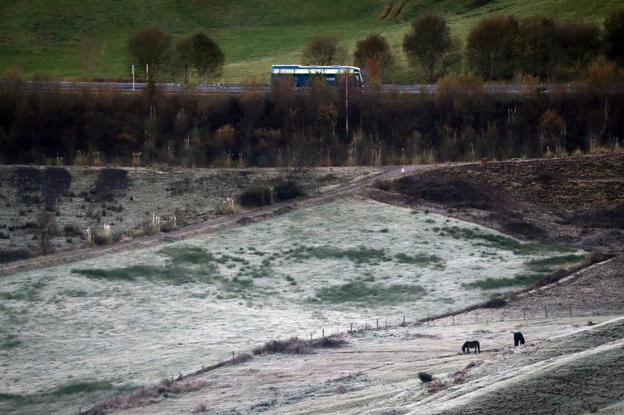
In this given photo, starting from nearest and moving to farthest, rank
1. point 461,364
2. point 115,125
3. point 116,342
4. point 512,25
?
1. point 461,364
2. point 116,342
3. point 115,125
4. point 512,25

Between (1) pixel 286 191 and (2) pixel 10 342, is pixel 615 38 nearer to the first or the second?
(1) pixel 286 191

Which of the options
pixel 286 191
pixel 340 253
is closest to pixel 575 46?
pixel 286 191

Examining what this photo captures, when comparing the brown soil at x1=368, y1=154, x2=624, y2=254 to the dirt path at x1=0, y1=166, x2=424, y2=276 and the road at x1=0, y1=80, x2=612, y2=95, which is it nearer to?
the dirt path at x1=0, y1=166, x2=424, y2=276

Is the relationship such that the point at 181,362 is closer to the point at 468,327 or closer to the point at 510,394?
the point at 468,327

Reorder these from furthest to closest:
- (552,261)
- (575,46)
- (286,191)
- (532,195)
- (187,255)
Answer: (575,46), (286,191), (532,195), (187,255), (552,261)

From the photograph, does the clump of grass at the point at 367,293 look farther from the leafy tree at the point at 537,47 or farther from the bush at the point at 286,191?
the leafy tree at the point at 537,47

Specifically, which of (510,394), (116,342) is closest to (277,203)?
(116,342)
